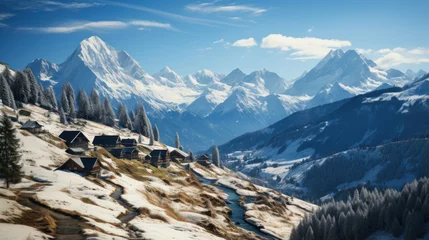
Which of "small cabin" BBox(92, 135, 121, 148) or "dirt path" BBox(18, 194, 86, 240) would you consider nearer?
"dirt path" BBox(18, 194, 86, 240)

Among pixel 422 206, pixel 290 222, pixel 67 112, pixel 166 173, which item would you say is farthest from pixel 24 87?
pixel 422 206

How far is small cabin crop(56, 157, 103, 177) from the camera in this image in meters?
93.7

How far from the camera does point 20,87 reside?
16712cm

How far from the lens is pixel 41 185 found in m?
75.1

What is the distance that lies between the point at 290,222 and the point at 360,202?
27891 millimetres

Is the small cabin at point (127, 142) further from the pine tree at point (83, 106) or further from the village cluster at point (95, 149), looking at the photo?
the pine tree at point (83, 106)

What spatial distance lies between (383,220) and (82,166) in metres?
75.7

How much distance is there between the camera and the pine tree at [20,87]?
546ft

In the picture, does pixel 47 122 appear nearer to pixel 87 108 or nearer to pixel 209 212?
Result: pixel 87 108

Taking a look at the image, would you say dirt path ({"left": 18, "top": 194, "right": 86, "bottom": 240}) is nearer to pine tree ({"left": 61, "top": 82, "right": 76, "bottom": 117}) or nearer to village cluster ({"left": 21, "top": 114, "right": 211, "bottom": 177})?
village cluster ({"left": 21, "top": 114, "right": 211, "bottom": 177})

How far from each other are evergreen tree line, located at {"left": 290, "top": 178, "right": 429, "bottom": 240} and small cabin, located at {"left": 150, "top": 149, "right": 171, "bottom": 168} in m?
69.6

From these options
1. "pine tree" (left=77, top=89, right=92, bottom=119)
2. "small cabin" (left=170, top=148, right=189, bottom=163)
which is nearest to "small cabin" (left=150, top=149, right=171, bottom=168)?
"small cabin" (left=170, top=148, right=189, bottom=163)

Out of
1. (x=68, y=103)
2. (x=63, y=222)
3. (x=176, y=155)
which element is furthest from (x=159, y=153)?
(x=63, y=222)

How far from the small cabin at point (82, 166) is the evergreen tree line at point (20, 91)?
7026 cm
